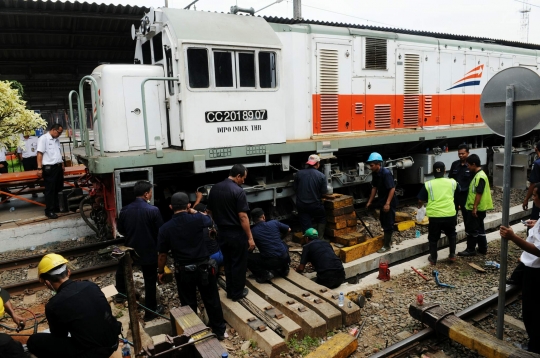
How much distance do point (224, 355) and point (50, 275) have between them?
1.47 m

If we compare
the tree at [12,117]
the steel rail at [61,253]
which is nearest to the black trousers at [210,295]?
the steel rail at [61,253]

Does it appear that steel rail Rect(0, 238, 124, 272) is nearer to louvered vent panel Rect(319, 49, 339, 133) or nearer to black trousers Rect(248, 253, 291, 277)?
black trousers Rect(248, 253, 291, 277)

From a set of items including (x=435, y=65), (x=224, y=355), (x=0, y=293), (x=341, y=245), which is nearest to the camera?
(x=224, y=355)

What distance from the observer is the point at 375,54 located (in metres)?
8.84

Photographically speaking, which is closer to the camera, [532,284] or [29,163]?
[532,284]

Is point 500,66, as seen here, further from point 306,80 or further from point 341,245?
point 341,245

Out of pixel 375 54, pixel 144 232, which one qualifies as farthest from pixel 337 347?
pixel 375 54

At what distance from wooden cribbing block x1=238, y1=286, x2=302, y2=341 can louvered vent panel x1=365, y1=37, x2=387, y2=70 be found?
19.0ft

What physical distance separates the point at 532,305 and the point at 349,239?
345 centimetres

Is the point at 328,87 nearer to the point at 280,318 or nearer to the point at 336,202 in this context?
the point at 336,202

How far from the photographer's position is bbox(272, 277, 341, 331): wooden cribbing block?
4.62 meters

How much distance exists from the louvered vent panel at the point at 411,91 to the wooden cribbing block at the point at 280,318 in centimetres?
632

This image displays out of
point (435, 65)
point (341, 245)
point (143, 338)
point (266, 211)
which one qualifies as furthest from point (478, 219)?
point (143, 338)

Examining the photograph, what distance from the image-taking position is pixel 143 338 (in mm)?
4012
